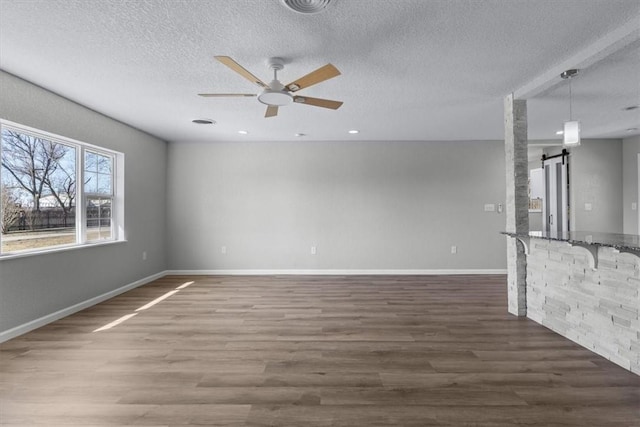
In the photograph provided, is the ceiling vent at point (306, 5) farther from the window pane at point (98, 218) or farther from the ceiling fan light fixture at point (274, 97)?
the window pane at point (98, 218)

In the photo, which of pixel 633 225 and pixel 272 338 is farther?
pixel 633 225

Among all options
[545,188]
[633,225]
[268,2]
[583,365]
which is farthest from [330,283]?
[633,225]

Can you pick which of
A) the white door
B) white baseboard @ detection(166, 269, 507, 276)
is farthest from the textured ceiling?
white baseboard @ detection(166, 269, 507, 276)

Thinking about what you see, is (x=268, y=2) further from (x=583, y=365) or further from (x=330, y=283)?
(x=330, y=283)

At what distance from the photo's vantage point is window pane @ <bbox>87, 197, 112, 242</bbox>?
4.01 metres

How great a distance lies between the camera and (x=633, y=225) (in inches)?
214

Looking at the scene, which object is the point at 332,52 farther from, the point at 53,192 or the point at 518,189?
the point at 53,192

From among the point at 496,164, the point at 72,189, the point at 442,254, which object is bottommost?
the point at 442,254

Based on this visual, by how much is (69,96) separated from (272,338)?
3.42 meters

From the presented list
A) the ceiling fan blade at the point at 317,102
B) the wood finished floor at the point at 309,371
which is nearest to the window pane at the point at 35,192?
the wood finished floor at the point at 309,371

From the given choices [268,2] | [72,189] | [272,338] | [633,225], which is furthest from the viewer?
[633,225]

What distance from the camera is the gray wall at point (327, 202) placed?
5.59 meters

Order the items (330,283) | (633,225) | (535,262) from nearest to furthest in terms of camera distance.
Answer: (535,262)
(330,283)
(633,225)

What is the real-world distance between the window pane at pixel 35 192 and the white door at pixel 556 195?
7.61 metres
